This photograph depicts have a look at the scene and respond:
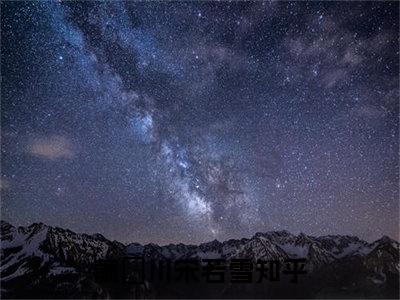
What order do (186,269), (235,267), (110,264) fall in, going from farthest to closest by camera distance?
1. (110,264)
2. (235,267)
3. (186,269)

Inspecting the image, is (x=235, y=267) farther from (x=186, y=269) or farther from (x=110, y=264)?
(x=110, y=264)

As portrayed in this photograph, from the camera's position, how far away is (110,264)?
59625 millimetres

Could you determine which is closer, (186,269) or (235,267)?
(186,269)

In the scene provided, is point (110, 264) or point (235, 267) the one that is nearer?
point (235, 267)

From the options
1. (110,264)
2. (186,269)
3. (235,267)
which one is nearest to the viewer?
(186,269)

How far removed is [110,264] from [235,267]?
19818 mm

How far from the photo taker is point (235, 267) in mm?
48375

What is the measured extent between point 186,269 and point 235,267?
6.92 m

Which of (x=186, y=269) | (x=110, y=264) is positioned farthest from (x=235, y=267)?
(x=110, y=264)

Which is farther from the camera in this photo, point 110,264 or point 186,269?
point 110,264

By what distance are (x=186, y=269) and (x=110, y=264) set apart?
1934 centimetres

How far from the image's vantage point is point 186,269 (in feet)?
144
